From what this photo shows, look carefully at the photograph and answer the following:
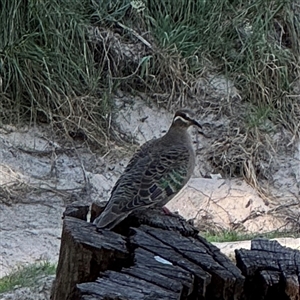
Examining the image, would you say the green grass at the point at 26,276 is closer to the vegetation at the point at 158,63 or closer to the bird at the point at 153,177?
the bird at the point at 153,177

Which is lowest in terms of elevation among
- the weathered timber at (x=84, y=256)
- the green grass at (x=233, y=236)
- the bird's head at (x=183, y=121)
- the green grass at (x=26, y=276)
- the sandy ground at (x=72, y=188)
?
the sandy ground at (x=72, y=188)

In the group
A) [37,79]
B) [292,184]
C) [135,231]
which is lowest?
[292,184]

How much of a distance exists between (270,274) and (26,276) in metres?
2.68

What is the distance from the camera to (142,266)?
3.11m

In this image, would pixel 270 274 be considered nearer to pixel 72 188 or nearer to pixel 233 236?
pixel 233 236

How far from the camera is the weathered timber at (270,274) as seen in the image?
10.5 ft

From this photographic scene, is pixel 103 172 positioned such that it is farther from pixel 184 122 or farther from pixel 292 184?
pixel 184 122

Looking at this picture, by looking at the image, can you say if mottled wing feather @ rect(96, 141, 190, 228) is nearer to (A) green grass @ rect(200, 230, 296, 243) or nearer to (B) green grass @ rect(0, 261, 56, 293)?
(B) green grass @ rect(0, 261, 56, 293)

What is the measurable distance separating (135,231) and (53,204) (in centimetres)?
448

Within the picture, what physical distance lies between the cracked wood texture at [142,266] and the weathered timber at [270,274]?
0.23ft

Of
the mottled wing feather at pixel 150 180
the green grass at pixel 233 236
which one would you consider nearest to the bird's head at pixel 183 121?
the mottled wing feather at pixel 150 180

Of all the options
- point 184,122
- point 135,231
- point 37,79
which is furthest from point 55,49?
point 135,231

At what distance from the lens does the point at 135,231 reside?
352cm

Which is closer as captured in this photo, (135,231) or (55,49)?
(135,231)
